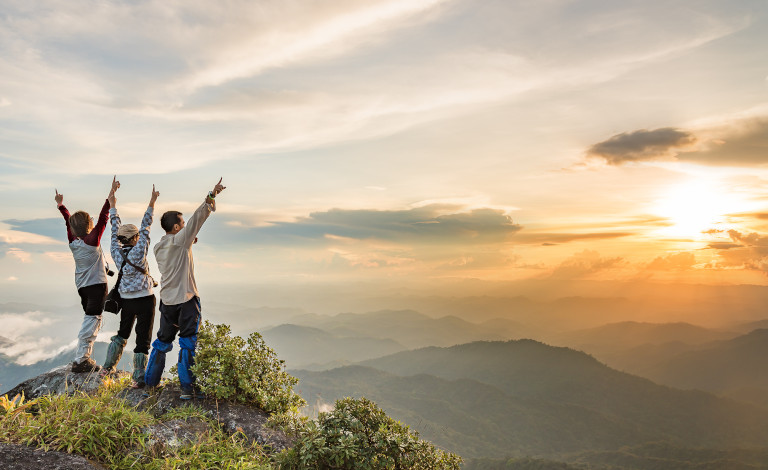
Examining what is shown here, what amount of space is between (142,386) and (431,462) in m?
5.93

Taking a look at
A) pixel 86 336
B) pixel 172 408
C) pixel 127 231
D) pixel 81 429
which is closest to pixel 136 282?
pixel 127 231

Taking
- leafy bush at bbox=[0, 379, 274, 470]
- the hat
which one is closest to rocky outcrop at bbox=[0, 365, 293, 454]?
leafy bush at bbox=[0, 379, 274, 470]

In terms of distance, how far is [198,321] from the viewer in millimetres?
8336

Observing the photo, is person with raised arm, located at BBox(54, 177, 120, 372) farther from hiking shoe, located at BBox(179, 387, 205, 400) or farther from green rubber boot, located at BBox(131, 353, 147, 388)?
hiking shoe, located at BBox(179, 387, 205, 400)

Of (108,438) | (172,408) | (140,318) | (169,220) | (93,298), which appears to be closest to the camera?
(108,438)

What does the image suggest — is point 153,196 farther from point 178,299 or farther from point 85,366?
point 85,366

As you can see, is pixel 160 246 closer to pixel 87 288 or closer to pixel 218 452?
pixel 87 288

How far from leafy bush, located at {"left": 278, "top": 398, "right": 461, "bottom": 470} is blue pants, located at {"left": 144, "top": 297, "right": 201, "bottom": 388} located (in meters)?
2.65

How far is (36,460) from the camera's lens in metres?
5.23

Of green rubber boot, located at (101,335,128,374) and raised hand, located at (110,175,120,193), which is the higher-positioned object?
raised hand, located at (110,175,120,193)

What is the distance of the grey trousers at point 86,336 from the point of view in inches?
354

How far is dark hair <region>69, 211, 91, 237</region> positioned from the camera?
9.19 m

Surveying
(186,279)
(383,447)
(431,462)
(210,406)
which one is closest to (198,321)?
(186,279)

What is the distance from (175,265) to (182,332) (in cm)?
136
